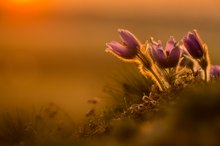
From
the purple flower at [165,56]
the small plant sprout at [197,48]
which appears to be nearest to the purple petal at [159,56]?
the purple flower at [165,56]

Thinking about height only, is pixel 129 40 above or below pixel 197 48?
above

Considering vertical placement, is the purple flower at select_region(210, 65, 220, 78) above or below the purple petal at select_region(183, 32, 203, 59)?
below

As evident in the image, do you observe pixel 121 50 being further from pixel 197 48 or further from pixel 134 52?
pixel 197 48

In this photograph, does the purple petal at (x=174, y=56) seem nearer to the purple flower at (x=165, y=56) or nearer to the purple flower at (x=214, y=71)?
the purple flower at (x=165, y=56)

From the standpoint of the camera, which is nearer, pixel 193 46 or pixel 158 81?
pixel 193 46

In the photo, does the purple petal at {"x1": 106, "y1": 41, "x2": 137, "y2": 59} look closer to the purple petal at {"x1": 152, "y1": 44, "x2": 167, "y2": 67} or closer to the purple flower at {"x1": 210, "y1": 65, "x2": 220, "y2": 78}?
the purple petal at {"x1": 152, "y1": 44, "x2": 167, "y2": 67}

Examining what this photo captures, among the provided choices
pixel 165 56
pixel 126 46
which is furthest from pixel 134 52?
pixel 165 56

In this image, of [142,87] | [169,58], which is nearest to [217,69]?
[169,58]

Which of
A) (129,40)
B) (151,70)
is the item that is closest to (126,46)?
(129,40)

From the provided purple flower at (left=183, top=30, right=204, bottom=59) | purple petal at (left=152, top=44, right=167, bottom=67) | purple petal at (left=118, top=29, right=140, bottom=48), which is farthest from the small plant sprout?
purple petal at (left=118, top=29, right=140, bottom=48)
